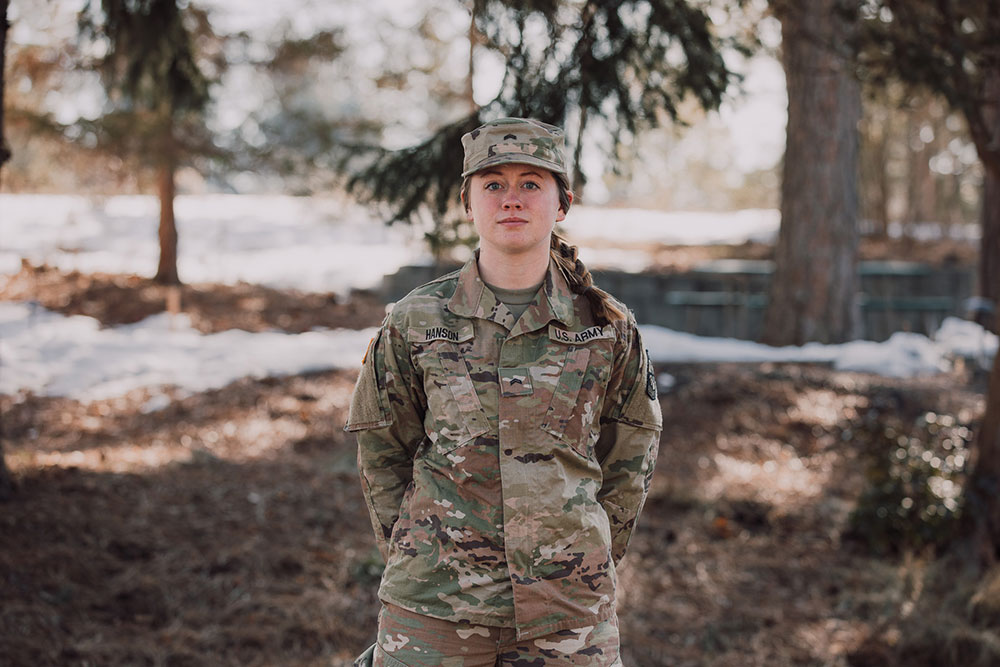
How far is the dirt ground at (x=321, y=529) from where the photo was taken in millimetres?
4262

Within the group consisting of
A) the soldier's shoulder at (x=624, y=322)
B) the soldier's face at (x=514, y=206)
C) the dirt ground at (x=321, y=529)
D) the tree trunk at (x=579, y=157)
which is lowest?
the dirt ground at (x=321, y=529)

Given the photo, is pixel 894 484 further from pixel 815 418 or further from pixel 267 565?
pixel 267 565

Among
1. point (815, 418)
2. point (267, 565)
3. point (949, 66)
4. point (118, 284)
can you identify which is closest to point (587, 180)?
point (949, 66)

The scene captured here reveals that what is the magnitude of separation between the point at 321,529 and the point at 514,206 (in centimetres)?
381

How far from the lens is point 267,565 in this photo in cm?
496

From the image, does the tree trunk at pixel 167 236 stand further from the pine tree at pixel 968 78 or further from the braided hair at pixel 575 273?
the braided hair at pixel 575 273

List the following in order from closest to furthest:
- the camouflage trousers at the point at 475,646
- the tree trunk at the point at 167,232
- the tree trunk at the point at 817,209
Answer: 1. the camouflage trousers at the point at 475,646
2. the tree trunk at the point at 817,209
3. the tree trunk at the point at 167,232

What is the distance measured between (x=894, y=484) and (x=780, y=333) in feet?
16.4

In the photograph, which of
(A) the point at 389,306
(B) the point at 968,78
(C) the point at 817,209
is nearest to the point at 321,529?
(A) the point at 389,306

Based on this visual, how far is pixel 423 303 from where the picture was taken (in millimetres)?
2324

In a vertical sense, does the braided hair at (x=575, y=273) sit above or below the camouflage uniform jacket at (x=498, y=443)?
above

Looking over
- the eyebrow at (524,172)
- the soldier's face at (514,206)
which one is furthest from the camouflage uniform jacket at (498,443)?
the eyebrow at (524,172)

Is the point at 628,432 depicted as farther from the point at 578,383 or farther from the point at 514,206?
the point at 514,206

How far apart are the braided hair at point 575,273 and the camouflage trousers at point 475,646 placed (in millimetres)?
747
